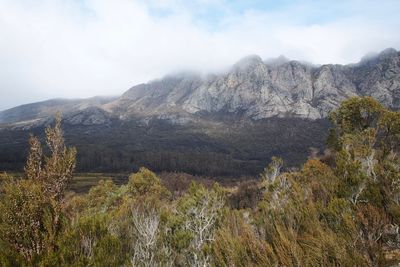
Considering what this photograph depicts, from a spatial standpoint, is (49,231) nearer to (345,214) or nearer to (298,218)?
(298,218)

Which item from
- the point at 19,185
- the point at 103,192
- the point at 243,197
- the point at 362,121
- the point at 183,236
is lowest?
the point at 243,197

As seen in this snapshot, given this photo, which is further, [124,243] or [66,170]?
[124,243]

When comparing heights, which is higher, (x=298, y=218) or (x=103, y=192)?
(x=298, y=218)

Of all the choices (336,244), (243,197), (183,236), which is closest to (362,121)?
(183,236)

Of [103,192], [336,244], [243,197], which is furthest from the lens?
[243,197]

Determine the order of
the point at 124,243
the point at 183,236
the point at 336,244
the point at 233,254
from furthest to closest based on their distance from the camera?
the point at 183,236
the point at 124,243
the point at 233,254
the point at 336,244

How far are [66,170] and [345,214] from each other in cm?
1107

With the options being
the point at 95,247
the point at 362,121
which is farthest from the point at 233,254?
the point at 362,121

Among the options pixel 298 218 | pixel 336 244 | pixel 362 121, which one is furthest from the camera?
pixel 362 121

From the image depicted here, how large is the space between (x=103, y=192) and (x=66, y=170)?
181 feet

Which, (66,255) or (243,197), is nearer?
(66,255)

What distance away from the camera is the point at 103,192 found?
6675 cm

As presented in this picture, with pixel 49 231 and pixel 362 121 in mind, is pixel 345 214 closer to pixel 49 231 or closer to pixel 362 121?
pixel 49 231

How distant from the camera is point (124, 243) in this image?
24609mm
